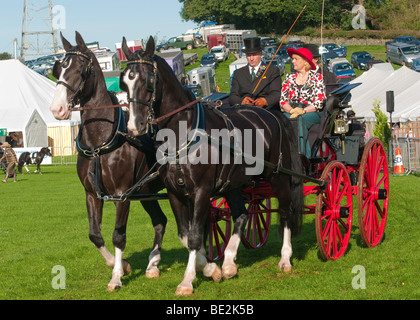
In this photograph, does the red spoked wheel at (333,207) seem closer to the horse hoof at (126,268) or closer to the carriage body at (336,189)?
the carriage body at (336,189)

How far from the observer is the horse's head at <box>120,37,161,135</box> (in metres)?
6.16

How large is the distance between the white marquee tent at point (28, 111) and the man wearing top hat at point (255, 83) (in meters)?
29.3

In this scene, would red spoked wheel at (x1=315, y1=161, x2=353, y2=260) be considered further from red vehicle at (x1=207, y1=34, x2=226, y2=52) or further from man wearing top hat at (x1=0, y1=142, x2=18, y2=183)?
red vehicle at (x1=207, y1=34, x2=226, y2=52)

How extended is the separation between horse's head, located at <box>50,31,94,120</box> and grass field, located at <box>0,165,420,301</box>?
2.11 metres

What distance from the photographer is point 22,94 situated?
1565 inches

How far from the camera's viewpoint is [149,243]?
428 inches

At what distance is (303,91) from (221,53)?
57611mm

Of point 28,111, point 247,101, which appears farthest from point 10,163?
point 247,101

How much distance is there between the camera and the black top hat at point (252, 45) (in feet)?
28.6

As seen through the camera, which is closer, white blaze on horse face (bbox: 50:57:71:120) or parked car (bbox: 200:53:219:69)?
white blaze on horse face (bbox: 50:57:71:120)

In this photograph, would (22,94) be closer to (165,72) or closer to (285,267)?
(285,267)

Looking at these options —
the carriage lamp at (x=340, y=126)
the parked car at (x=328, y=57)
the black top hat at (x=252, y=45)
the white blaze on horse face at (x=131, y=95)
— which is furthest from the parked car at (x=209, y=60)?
the white blaze on horse face at (x=131, y=95)

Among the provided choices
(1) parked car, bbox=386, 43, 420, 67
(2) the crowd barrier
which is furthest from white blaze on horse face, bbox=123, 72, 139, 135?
(1) parked car, bbox=386, 43, 420, 67
